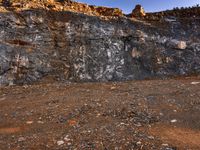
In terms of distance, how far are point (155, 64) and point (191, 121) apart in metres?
7.23

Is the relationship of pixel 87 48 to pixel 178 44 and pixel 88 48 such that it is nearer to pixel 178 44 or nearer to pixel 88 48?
pixel 88 48

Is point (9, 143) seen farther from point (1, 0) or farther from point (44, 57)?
point (1, 0)

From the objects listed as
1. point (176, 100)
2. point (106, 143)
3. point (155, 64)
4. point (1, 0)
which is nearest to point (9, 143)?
point (106, 143)

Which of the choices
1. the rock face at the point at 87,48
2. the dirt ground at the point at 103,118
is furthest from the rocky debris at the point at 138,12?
the dirt ground at the point at 103,118

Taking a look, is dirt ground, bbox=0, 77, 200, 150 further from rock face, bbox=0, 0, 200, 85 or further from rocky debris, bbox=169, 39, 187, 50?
rocky debris, bbox=169, 39, 187, 50

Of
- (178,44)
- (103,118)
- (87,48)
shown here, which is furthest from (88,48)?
(103,118)

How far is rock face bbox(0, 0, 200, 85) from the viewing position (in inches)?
587

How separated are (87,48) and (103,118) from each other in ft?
22.8

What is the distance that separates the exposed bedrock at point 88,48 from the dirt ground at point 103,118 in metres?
2.16

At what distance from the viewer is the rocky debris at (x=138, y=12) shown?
741 inches

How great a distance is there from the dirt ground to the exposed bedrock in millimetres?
2156

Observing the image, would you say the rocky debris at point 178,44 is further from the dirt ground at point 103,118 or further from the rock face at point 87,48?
the dirt ground at point 103,118

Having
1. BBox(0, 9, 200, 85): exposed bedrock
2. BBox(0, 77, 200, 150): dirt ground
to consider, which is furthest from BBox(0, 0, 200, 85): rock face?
BBox(0, 77, 200, 150): dirt ground

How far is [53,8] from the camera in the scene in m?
16.7
